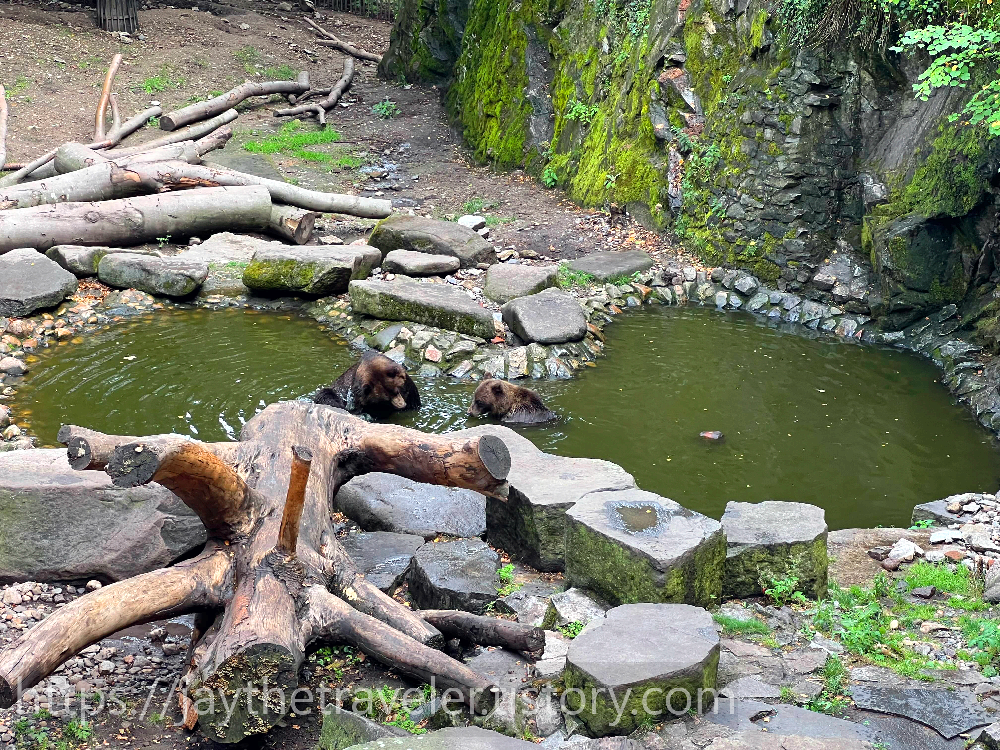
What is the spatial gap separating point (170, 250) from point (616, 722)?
31.9ft

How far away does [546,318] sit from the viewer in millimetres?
9789

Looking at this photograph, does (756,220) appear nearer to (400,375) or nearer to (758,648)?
(400,375)

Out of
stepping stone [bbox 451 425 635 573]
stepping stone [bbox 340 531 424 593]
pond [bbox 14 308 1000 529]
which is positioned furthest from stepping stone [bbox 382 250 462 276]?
stepping stone [bbox 340 531 424 593]

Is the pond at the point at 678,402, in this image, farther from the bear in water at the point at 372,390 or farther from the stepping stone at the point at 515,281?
the stepping stone at the point at 515,281

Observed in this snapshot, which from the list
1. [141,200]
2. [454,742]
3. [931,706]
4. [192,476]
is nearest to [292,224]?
[141,200]

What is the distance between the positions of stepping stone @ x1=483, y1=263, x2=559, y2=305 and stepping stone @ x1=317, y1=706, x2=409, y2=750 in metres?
7.18

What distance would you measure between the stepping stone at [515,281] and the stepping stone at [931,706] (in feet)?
22.7

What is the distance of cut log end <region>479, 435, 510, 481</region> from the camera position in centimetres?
480

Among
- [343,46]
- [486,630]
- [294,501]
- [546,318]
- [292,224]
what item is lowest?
[292,224]

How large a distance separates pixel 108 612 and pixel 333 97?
16446 mm

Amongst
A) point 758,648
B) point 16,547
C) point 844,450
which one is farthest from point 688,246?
point 16,547

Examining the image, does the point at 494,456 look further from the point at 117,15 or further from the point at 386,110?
the point at 117,15

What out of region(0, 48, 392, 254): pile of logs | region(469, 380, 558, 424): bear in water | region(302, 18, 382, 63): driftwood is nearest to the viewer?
region(469, 380, 558, 424): bear in water

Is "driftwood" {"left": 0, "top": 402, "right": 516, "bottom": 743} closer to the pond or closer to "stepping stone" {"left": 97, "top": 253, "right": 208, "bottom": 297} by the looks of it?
the pond
